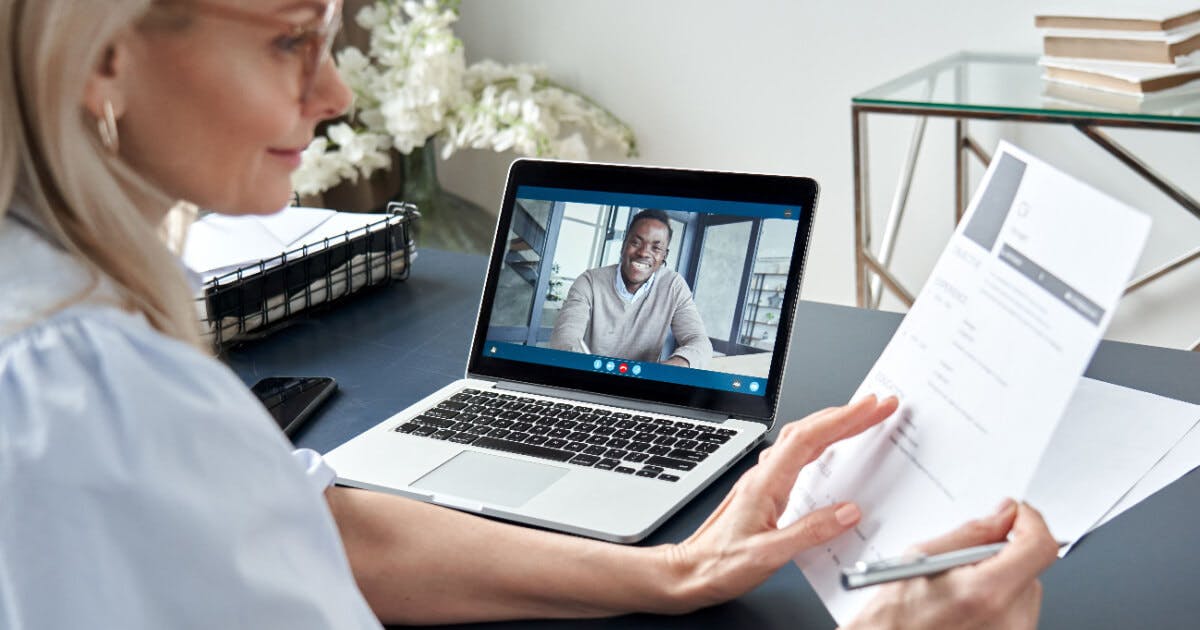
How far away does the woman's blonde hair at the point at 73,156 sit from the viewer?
0.55 metres

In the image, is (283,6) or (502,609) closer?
(283,6)

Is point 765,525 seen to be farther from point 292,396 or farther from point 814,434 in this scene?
point 292,396

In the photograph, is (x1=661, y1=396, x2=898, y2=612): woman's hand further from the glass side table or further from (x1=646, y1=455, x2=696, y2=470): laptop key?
the glass side table

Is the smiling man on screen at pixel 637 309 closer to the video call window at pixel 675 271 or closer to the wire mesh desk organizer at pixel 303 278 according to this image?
the video call window at pixel 675 271

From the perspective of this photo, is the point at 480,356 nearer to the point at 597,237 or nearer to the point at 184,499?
the point at 597,237

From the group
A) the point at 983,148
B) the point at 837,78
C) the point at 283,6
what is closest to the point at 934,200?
the point at 983,148

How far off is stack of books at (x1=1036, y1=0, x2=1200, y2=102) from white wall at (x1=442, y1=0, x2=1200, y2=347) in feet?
0.84

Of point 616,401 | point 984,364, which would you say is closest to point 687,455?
point 616,401

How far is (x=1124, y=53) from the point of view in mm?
2018

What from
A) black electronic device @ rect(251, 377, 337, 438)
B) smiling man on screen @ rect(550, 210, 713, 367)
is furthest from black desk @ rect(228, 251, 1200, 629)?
smiling man on screen @ rect(550, 210, 713, 367)

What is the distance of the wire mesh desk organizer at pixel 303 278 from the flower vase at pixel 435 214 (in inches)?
39.3

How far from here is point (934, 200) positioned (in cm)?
256

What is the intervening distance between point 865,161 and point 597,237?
1.20 meters

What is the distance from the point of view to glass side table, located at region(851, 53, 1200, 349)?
6.31ft
